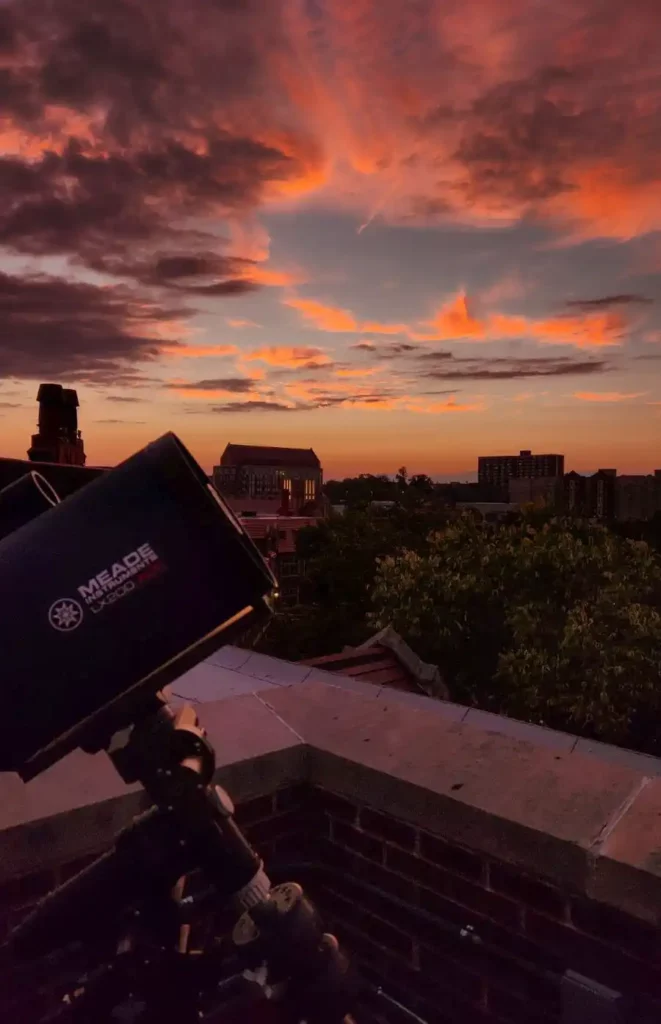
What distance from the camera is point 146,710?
140 cm

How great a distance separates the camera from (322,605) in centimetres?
3073

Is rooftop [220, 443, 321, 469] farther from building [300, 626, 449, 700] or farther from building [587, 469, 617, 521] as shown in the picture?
building [300, 626, 449, 700]

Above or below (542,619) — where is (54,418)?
above

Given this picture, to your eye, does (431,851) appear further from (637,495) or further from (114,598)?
(637,495)

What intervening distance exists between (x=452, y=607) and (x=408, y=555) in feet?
7.12

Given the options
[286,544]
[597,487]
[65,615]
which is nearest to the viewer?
[65,615]

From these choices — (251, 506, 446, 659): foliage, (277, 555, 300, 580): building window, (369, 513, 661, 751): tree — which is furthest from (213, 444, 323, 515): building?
(369, 513, 661, 751): tree

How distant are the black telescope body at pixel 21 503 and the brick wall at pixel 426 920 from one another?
1004mm

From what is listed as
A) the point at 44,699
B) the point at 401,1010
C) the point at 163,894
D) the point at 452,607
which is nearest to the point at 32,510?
the point at 44,699

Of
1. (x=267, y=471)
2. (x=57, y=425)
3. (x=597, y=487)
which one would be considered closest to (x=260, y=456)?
(x=267, y=471)

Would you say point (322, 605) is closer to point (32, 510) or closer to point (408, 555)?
point (408, 555)

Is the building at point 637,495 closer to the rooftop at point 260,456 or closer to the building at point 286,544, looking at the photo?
the rooftop at point 260,456

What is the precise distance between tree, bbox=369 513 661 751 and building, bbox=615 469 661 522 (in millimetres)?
121718

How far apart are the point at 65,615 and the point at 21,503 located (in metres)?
0.34
